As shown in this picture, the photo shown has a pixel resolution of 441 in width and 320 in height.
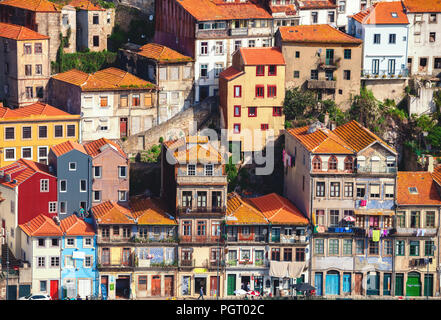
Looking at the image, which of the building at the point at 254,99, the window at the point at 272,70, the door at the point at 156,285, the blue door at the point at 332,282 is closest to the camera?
the door at the point at 156,285

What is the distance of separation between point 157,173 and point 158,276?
11.3m

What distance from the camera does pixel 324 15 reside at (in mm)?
96250

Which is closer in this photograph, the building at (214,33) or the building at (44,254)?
the building at (44,254)

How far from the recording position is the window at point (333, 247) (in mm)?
79625

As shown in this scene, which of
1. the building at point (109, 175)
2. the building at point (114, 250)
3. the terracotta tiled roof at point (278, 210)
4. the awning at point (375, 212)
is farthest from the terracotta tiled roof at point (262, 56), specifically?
the building at point (114, 250)

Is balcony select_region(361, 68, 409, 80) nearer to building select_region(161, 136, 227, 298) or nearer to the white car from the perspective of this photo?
building select_region(161, 136, 227, 298)

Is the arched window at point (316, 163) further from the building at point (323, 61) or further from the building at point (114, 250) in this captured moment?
the building at point (114, 250)

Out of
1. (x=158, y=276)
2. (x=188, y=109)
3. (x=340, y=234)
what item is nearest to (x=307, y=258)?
(x=340, y=234)

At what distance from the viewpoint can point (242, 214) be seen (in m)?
78.6

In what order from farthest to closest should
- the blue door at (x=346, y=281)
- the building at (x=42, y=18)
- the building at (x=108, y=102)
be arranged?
the building at (x=42, y=18) → the building at (x=108, y=102) → the blue door at (x=346, y=281)

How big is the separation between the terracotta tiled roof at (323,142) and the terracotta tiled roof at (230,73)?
28.0ft

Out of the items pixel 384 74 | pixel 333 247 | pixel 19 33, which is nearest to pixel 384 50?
pixel 384 74

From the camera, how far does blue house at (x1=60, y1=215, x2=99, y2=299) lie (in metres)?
76.3

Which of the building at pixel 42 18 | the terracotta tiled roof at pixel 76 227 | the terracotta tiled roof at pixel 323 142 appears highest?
the building at pixel 42 18
